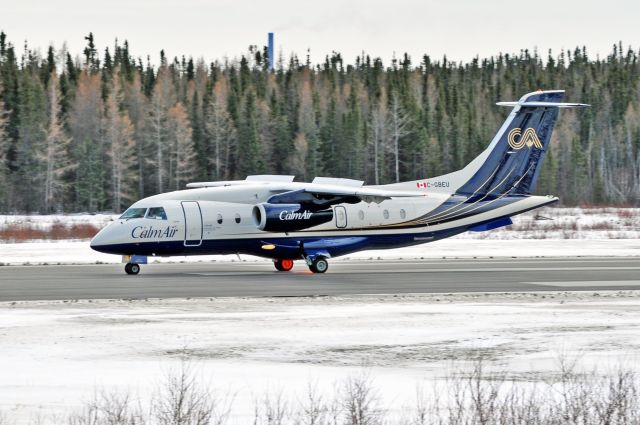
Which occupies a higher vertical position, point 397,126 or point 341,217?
point 397,126

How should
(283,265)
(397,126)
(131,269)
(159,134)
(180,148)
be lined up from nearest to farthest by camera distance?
(131,269), (283,265), (180,148), (159,134), (397,126)

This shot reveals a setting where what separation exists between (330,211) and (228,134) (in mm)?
83853

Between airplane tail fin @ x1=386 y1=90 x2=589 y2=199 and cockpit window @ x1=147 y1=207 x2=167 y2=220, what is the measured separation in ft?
28.9

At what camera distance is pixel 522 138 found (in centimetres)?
3662

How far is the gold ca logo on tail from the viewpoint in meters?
36.5

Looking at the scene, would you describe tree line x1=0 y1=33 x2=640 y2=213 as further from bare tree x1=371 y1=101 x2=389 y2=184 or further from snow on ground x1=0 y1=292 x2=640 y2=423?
snow on ground x1=0 y1=292 x2=640 y2=423

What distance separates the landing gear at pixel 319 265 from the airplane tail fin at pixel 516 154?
472 cm

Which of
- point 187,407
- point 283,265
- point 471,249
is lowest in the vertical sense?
point 187,407

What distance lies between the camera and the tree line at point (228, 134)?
10269 cm

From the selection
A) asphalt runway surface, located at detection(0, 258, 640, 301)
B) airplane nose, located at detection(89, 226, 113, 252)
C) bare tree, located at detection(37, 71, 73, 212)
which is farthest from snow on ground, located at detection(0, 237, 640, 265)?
bare tree, located at detection(37, 71, 73, 212)

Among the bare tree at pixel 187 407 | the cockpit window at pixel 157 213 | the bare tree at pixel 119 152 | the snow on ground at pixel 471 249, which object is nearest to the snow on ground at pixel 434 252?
the snow on ground at pixel 471 249

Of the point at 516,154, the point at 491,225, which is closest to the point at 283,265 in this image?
the point at 491,225

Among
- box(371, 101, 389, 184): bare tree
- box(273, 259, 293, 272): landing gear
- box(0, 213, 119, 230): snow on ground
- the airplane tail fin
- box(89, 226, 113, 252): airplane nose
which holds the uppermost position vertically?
box(371, 101, 389, 184): bare tree

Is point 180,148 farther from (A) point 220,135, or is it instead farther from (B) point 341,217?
(B) point 341,217
